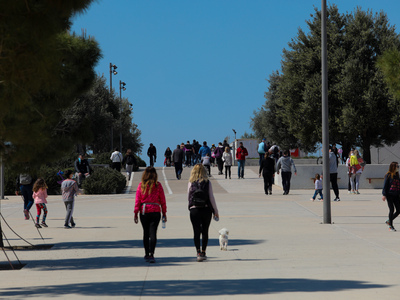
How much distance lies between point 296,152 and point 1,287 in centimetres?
4635

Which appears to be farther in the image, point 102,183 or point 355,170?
point 102,183

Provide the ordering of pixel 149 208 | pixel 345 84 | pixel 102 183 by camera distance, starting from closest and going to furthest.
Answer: pixel 149 208, pixel 102 183, pixel 345 84

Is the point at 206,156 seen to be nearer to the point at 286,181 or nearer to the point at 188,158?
the point at 286,181

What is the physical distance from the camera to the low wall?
30.8 m

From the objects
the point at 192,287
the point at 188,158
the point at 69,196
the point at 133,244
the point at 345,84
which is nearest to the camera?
the point at 192,287

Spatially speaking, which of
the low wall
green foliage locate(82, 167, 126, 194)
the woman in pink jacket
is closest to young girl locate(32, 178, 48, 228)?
the woman in pink jacket

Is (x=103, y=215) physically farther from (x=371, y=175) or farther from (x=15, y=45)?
(x=371, y=175)

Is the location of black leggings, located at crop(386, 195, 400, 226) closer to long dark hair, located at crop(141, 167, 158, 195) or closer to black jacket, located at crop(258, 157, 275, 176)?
long dark hair, located at crop(141, 167, 158, 195)

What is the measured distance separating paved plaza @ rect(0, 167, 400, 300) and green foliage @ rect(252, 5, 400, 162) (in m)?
20.2

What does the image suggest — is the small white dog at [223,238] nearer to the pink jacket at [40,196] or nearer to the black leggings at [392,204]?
the black leggings at [392,204]

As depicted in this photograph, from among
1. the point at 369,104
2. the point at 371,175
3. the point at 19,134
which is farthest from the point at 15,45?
the point at 369,104

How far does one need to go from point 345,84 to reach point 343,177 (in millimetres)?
11183

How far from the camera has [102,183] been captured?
2966 cm

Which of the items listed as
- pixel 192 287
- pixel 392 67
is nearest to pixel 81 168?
pixel 392 67
